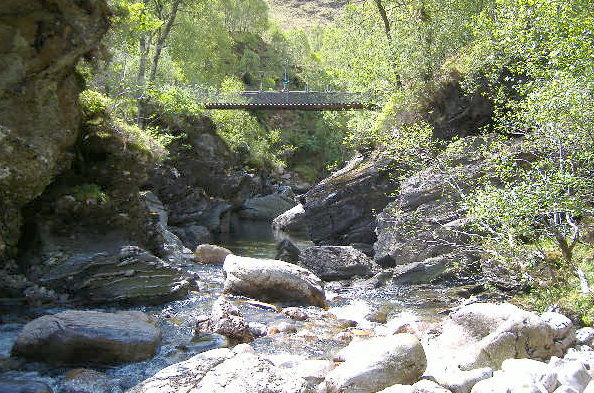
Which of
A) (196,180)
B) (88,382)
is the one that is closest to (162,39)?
(196,180)

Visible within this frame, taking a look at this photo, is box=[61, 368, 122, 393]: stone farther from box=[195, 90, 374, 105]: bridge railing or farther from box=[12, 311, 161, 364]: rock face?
box=[195, 90, 374, 105]: bridge railing

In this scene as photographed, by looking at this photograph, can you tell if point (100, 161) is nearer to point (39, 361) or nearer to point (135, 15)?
point (135, 15)

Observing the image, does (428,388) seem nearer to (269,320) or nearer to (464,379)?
(464,379)

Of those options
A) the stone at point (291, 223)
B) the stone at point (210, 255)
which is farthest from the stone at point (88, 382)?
the stone at point (291, 223)

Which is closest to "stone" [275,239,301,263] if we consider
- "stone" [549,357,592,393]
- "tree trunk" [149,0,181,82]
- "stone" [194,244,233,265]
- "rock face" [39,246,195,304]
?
"stone" [194,244,233,265]

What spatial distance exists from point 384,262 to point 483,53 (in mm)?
7502

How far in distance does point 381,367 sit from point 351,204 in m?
15.2

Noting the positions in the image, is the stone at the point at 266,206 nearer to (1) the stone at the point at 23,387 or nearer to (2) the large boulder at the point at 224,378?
(1) the stone at the point at 23,387

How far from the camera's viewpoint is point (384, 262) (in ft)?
57.6

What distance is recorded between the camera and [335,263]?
55.1ft

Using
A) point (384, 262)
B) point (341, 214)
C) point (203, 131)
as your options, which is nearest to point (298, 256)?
point (384, 262)

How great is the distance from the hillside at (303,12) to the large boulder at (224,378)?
448 feet

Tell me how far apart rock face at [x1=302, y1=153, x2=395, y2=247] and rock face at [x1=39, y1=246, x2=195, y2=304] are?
1032cm

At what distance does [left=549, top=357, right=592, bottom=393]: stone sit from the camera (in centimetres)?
598
